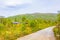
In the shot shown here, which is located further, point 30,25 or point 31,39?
point 30,25

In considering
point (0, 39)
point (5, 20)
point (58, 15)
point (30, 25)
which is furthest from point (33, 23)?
point (0, 39)

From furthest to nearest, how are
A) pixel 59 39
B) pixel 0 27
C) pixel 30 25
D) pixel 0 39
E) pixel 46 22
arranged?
pixel 46 22
pixel 30 25
pixel 0 27
pixel 0 39
pixel 59 39

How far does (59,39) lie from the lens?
9359 mm

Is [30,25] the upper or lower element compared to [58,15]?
lower

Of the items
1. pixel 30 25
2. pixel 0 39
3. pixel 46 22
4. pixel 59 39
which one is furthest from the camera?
pixel 46 22

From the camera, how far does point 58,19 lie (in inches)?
647

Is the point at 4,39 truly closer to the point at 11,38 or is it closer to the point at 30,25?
the point at 11,38

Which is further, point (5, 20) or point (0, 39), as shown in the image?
point (5, 20)

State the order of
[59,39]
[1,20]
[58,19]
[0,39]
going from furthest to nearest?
[1,20], [58,19], [0,39], [59,39]

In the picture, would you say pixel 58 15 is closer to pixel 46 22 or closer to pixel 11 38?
pixel 11 38

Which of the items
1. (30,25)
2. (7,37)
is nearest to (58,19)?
(30,25)

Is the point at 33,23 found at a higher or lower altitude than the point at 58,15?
lower

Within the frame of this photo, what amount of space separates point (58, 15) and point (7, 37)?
733cm

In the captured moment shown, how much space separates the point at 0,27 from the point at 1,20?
409cm
